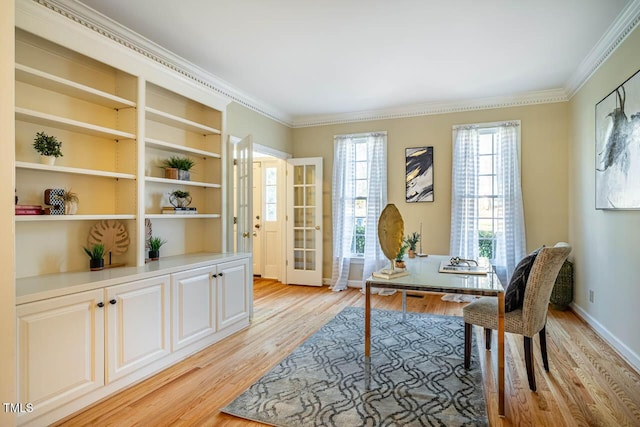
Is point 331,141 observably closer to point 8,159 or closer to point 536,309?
point 536,309

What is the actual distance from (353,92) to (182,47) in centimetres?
214

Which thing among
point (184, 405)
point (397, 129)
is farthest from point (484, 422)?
point (397, 129)

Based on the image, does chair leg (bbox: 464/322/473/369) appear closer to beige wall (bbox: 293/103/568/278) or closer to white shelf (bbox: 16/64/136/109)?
beige wall (bbox: 293/103/568/278)

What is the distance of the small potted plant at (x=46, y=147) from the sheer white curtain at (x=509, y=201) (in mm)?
4795

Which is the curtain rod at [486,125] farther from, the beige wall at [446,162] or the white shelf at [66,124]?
the white shelf at [66,124]

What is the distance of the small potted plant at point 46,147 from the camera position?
2326 millimetres

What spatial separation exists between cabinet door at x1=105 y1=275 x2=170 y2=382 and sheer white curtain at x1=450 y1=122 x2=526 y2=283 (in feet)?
12.2

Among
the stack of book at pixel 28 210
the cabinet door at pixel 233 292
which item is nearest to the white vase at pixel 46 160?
the stack of book at pixel 28 210

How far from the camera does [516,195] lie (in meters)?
4.60

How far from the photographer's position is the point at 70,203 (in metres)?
2.49

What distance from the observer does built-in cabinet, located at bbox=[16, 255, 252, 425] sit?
6.30 ft

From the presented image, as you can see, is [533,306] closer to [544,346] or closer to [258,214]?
[544,346]

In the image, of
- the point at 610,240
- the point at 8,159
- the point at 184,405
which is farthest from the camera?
the point at 610,240

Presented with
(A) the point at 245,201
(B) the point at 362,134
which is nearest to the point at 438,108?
(B) the point at 362,134
